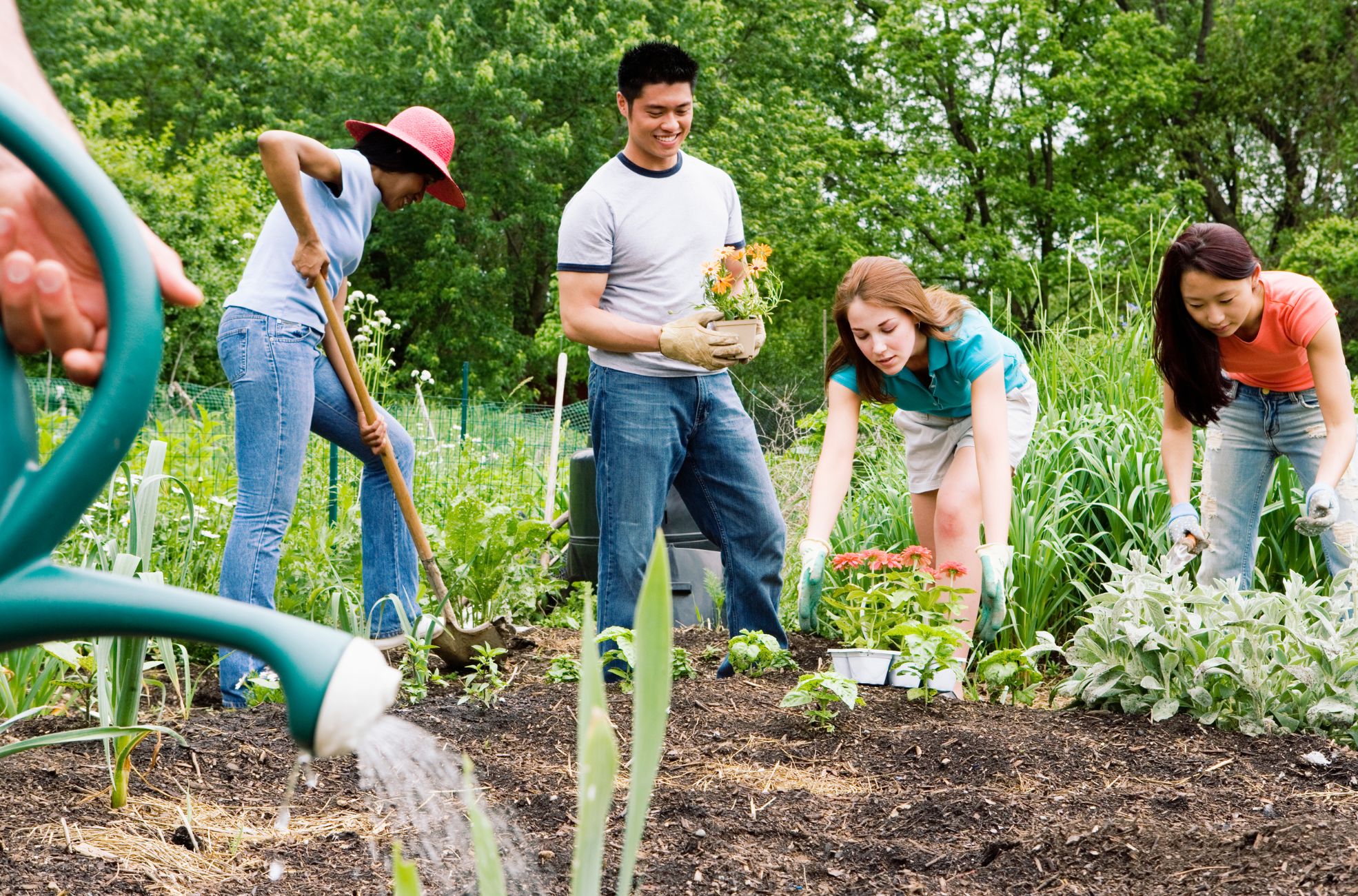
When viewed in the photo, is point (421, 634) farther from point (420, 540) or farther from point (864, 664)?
point (864, 664)

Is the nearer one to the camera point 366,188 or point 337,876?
point 337,876

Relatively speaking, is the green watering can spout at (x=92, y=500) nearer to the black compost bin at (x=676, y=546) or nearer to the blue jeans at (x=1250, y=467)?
the blue jeans at (x=1250, y=467)

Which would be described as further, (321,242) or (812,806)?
(321,242)

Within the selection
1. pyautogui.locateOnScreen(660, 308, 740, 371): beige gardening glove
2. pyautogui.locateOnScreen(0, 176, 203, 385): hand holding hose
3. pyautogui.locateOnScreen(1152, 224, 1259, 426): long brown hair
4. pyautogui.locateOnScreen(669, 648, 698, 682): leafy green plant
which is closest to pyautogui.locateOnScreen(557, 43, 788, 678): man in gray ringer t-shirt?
pyautogui.locateOnScreen(660, 308, 740, 371): beige gardening glove

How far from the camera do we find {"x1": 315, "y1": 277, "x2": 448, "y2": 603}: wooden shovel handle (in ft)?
9.76

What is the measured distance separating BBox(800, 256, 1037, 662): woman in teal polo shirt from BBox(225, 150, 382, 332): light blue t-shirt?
53.6 inches

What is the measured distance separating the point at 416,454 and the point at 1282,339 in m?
3.62

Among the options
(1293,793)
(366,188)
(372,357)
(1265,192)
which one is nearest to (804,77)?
(1265,192)

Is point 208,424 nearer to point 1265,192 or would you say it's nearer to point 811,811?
point 811,811

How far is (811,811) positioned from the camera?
1.95m

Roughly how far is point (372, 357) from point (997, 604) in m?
3.16

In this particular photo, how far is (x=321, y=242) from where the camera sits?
2996mm

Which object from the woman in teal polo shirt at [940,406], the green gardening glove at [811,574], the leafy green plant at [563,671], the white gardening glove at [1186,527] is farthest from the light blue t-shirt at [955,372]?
the leafy green plant at [563,671]

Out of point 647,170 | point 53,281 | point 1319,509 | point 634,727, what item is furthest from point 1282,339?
point 53,281
